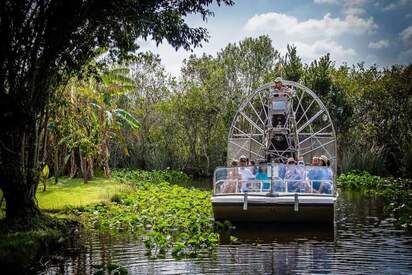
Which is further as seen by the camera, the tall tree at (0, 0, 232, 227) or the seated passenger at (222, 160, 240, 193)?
the seated passenger at (222, 160, 240, 193)

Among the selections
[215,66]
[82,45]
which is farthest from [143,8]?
[215,66]

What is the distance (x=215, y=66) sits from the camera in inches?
1977

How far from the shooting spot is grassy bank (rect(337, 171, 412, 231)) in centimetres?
1935

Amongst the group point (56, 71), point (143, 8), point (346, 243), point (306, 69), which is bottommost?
point (346, 243)

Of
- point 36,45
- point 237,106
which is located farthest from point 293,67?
point 36,45

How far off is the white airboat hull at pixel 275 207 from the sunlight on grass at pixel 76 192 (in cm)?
667

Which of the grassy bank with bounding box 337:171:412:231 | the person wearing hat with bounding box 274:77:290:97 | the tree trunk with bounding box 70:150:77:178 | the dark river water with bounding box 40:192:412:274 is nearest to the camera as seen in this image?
the dark river water with bounding box 40:192:412:274

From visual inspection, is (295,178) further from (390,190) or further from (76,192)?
(390,190)

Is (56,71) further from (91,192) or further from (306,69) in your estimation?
(306,69)

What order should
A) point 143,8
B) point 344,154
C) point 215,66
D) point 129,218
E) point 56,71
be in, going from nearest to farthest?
point 143,8 → point 56,71 → point 129,218 → point 344,154 → point 215,66

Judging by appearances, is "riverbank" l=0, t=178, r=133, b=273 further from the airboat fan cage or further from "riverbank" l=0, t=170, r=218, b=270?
the airboat fan cage

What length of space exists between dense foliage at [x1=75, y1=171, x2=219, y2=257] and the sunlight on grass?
2.84 ft

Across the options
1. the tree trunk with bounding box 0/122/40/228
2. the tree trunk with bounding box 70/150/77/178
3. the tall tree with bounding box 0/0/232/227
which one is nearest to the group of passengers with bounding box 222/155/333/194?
the tall tree with bounding box 0/0/232/227

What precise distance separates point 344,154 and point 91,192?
23156 millimetres
